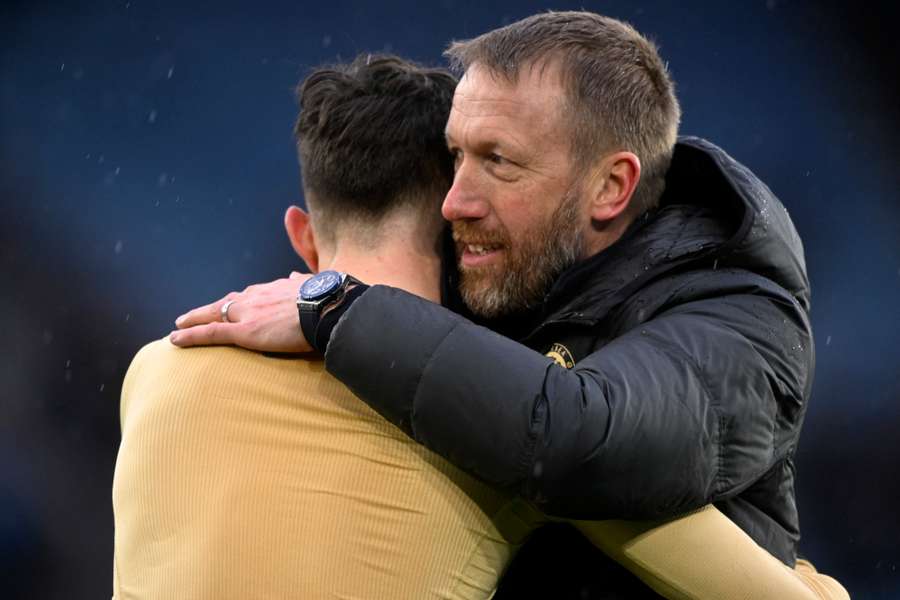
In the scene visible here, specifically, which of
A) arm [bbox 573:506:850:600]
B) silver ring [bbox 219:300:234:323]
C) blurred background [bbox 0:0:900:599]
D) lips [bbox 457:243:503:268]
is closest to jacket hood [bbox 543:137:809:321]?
lips [bbox 457:243:503:268]

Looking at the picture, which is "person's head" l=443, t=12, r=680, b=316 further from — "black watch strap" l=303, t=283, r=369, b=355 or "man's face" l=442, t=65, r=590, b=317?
"black watch strap" l=303, t=283, r=369, b=355

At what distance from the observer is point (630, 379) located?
63.7 inches

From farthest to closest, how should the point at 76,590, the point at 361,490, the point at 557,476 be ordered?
the point at 76,590 → the point at 361,490 → the point at 557,476

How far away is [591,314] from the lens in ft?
6.22

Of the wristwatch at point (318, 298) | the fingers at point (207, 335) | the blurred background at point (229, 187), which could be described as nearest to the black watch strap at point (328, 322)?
the wristwatch at point (318, 298)

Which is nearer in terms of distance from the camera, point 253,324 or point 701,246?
point 253,324

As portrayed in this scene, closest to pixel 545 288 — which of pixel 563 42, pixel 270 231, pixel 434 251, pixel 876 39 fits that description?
pixel 434 251

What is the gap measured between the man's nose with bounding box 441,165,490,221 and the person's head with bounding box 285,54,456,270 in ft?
0.11

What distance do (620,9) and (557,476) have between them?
3.41 meters

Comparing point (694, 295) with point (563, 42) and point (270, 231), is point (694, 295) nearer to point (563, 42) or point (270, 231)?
point (563, 42)

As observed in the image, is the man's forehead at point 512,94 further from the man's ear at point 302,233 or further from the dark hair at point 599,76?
the man's ear at point 302,233

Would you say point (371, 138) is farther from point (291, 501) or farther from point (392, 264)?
point (291, 501)

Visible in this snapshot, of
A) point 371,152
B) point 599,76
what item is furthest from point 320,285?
point 599,76

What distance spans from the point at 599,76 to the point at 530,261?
32cm
